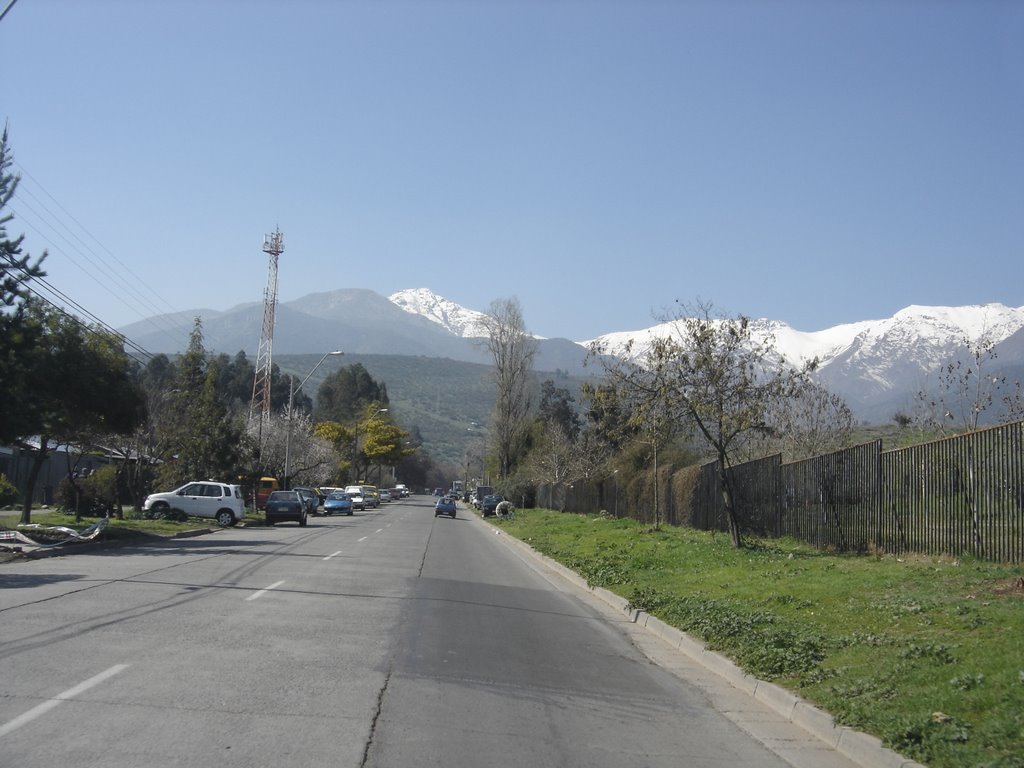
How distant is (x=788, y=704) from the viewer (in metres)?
8.87

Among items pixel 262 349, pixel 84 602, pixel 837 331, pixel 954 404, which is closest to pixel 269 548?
pixel 84 602

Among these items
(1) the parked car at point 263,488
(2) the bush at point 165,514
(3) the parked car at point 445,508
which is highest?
(1) the parked car at point 263,488

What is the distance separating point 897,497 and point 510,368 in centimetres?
5530

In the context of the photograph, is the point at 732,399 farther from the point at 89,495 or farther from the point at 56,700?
the point at 89,495

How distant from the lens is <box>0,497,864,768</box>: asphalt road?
685 centimetres

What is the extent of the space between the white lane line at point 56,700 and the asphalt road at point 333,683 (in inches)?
0.9

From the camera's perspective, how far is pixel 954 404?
32.6 meters

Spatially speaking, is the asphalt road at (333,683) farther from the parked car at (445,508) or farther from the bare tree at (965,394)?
the parked car at (445,508)

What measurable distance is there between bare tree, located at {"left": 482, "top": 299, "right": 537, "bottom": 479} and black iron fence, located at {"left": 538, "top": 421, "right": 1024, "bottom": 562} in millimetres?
42563

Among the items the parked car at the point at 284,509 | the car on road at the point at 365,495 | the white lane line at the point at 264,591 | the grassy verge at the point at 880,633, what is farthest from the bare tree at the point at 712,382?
the car on road at the point at 365,495

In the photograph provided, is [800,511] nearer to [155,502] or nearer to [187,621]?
[187,621]

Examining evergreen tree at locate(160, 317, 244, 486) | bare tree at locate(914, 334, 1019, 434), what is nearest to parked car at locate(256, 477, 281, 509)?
evergreen tree at locate(160, 317, 244, 486)

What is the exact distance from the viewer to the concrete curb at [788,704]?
712 cm

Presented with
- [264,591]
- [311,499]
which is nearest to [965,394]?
[264,591]
